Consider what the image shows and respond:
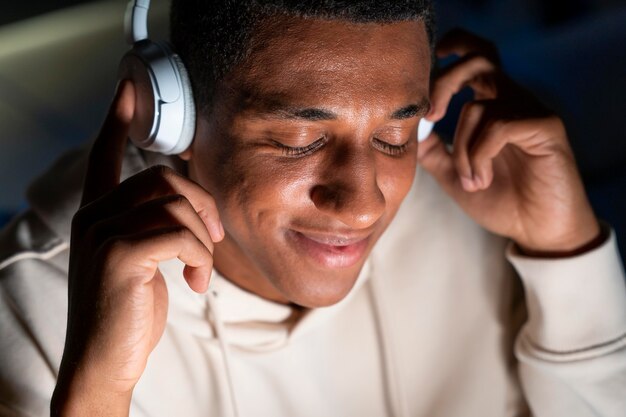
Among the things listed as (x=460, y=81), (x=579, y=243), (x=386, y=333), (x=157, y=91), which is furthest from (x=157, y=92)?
(x=579, y=243)

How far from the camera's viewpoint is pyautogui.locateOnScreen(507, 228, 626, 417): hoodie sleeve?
1.39 m

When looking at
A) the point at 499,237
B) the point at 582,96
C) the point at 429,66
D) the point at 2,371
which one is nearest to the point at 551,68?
→ the point at 582,96

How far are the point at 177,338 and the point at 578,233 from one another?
2.52ft

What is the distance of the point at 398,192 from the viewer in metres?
1.23

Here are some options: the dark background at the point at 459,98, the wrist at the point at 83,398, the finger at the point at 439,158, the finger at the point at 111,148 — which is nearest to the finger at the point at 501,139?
the finger at the point at 439,158

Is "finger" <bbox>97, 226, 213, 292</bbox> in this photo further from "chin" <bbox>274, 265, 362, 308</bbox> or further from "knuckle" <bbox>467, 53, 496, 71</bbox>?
"knuckle" <bbox>467, 53, 496, 71</bbox>

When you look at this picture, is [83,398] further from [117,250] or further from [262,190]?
[262,190]

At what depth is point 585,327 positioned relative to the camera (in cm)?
141

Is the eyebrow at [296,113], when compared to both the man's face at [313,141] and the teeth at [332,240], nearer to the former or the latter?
the man's face at [313,141]

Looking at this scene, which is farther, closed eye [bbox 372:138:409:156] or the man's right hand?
closed eye [bbox 372:138:409:156]

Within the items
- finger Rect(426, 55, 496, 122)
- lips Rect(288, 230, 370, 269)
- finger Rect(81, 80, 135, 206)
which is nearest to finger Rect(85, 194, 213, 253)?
finger Rect(81, 80, 135, 206)

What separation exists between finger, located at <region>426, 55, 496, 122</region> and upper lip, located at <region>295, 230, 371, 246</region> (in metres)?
0.28

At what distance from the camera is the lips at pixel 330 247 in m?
1.21

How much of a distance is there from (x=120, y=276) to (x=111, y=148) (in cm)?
26
